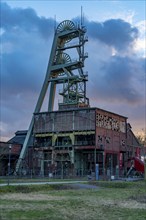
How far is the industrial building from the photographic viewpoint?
100.0m

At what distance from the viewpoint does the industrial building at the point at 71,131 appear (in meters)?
100.0

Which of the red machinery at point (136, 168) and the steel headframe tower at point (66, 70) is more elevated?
the steel headframe tower at point (66, 70)

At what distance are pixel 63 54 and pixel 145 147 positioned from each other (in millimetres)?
37053

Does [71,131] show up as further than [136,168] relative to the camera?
Yes

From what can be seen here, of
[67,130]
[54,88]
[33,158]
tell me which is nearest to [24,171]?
[33,158]

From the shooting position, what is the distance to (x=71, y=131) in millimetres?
101438

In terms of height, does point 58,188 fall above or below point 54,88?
below

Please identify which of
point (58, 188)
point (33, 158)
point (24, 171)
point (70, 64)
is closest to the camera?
point (58, 188)

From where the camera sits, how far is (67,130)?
102375 mm

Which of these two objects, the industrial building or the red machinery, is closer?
the red machinery

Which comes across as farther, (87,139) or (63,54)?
(63,54)

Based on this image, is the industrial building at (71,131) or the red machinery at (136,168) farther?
the industrial building at (71,131)

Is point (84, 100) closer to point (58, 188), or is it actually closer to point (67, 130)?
point (67, 130)

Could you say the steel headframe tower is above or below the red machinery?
above
